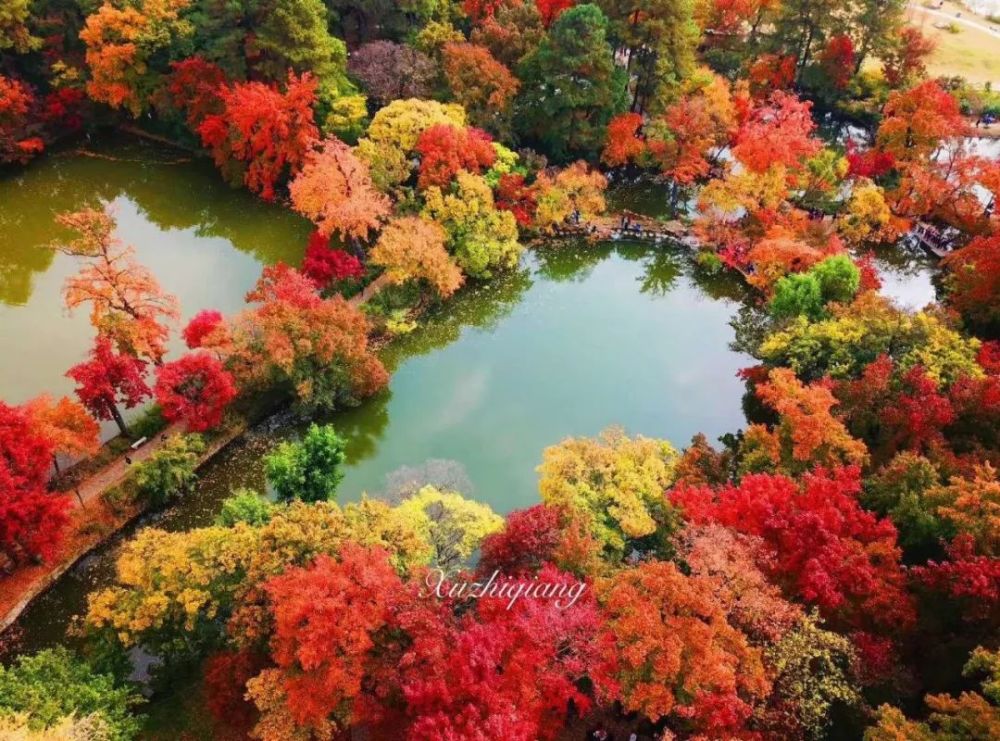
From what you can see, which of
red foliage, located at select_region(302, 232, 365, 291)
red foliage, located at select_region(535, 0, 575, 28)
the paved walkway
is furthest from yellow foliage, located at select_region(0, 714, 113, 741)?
red foliage, located at select_region(535, 0, 575, 28)

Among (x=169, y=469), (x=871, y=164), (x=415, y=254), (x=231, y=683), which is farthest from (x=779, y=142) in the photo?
(x=231, y=683)

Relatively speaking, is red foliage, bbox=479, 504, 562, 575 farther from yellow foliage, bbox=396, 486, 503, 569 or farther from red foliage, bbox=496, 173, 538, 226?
red foliage, bbox=496, 173, 538, 226

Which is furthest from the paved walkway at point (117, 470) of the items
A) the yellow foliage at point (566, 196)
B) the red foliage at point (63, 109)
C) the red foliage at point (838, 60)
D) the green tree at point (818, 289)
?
the red foliage at point (838, 60)

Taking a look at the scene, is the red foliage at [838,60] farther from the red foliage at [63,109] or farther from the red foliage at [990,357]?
the red foliage at [63,109]

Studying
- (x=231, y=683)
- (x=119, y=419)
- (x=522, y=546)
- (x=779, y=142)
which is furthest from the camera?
(x=779, y=142)

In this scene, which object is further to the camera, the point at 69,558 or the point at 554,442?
the point at 554,442

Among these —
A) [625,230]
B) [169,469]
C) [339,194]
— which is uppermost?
[339,194]

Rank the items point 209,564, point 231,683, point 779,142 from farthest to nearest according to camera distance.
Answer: point 779,142 → point 209,564 → point 231,683

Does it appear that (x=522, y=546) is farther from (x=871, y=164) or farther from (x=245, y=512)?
(x=871, y=164)
